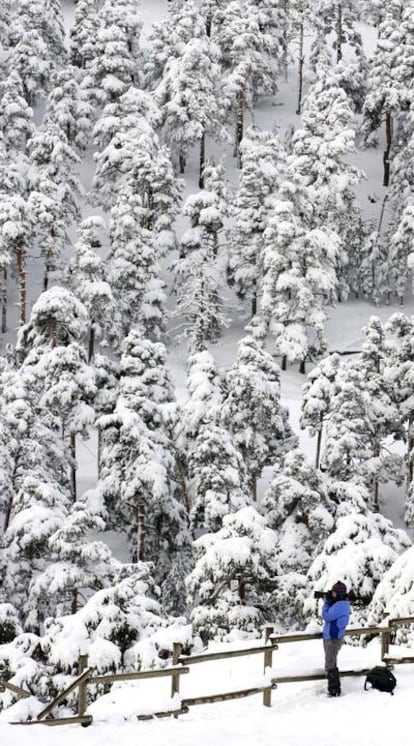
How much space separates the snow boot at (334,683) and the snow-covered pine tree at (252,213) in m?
43.4

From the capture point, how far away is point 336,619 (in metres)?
15.1

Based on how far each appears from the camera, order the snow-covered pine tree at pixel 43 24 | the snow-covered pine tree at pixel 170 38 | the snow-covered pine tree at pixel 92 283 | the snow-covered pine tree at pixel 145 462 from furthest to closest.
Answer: the snow-covered pine tree at pixel 43 24 → the snow-covered pine tree at pixel 170 38 → the snow-covered pine tree at pixel 92 283 → the snow-covered pine tree at pixel 145 462

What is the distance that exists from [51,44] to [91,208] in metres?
20.4

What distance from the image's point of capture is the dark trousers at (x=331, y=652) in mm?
15070

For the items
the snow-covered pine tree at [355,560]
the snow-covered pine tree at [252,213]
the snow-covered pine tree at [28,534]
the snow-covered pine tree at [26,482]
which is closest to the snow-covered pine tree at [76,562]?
the snow-covered pine tree at [28,534]

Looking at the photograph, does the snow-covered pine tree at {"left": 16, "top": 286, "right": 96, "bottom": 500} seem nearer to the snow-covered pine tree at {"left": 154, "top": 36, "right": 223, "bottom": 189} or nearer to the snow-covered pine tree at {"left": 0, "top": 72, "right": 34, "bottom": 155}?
the snow-covered pine tree at {"left": 0, "top": 72, "right": 34, "bottom": 155}

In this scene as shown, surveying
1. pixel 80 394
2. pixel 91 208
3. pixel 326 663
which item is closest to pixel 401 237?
pixel 91 208

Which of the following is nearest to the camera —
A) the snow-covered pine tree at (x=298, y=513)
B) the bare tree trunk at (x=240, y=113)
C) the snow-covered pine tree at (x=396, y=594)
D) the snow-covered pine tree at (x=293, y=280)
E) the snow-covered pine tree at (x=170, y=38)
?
the snow-covered pine tree at (x=396, y=594)

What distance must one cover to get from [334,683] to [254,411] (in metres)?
24.9

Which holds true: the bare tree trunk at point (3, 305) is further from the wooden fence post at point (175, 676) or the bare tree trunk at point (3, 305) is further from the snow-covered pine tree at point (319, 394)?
the wooden fence post at point (175, 676)

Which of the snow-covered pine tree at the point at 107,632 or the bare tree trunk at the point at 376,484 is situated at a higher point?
the snow-covered pine tree at the point at 107,632

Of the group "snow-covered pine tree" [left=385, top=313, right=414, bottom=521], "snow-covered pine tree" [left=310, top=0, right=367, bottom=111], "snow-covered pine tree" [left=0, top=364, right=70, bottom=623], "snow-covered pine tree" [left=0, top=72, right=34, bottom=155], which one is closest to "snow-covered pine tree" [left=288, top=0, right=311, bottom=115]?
"snow-covered pine tree" [left=310, top=0, right=367, bottom=111]

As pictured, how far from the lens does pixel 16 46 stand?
246 feet

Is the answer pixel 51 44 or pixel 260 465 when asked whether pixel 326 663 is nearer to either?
pixel 260 465
